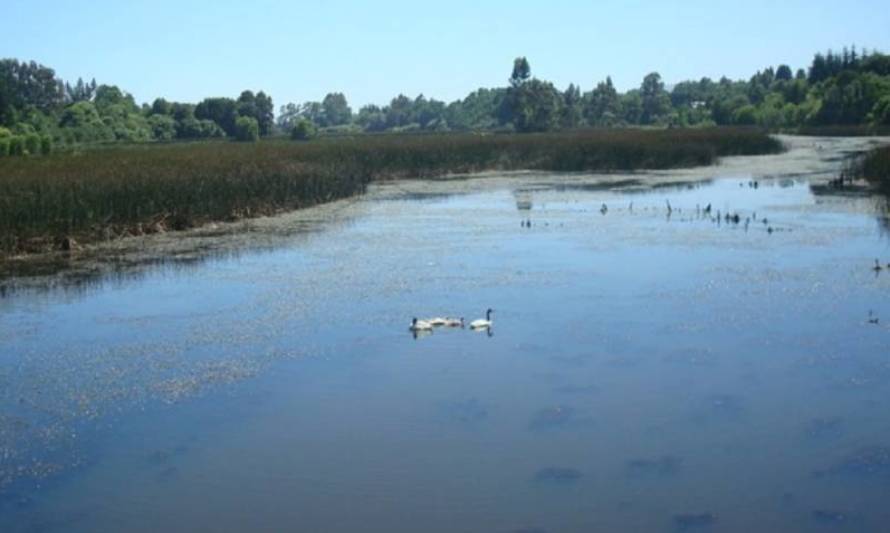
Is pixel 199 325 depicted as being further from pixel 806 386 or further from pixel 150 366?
pixel 806 386

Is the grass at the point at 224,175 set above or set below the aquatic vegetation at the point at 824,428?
above

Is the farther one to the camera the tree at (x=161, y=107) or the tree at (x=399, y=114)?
the tree at (x=399, y=114)

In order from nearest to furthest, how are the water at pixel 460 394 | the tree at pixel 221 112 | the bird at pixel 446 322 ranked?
the water at pixel 460 394 < the bird at pixel 446 322 < the tree at pixel 221 112

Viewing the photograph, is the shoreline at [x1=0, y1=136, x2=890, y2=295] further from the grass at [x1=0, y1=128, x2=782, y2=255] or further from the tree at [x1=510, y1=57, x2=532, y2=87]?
the tree at [x1=510, y1=57, x2=532, y2=87]

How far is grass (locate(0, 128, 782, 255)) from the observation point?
15.6 m

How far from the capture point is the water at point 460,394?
5.82 m

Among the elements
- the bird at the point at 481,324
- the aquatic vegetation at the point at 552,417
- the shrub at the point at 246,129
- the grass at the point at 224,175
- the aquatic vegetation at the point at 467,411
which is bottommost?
the aquatic vegetation at the point at 552,417

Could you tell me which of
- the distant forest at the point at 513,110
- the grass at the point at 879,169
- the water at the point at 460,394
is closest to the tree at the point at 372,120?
the distant forest at the point at 513,110

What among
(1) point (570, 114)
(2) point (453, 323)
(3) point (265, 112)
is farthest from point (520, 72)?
(2) point (453, 323)

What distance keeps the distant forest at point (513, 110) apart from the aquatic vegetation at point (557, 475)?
2611cm

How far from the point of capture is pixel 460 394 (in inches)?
308

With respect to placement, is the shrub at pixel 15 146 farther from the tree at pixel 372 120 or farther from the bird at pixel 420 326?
the tree at pixel 372 120

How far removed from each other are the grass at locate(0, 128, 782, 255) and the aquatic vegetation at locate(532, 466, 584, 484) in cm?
1075

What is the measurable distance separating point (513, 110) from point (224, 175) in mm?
52159
